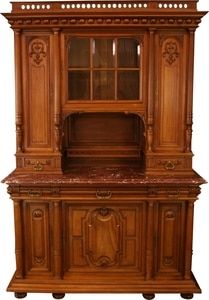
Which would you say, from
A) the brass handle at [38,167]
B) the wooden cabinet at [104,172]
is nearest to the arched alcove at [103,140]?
the wooden cabinet at [104,172]

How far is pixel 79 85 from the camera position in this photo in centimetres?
334

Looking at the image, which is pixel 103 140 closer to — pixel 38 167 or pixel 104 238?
pixel 38 167

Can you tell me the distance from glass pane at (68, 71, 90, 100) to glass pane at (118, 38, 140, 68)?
1.01ft

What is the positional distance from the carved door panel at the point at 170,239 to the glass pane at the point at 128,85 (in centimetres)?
93

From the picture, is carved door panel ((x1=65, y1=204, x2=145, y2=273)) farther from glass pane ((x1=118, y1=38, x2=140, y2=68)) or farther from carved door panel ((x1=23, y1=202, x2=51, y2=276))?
glass pane ((x1=118, y1=38, x2=140, y2=68))

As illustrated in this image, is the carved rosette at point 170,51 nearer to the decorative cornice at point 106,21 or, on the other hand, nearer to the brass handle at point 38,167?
the decorative cornice at point 106,21

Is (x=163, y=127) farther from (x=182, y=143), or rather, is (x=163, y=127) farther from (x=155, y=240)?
(x=155, y=240)

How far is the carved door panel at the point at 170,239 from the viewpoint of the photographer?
3273 mm

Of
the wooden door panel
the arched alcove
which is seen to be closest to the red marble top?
the wooden door panel

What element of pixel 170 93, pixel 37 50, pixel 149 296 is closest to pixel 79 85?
pixel 37 50

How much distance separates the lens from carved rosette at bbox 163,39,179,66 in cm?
318

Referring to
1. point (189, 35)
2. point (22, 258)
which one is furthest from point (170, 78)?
point (22, 258)

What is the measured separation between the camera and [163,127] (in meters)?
3.27

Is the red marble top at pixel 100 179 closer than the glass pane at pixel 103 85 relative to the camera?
Yes
